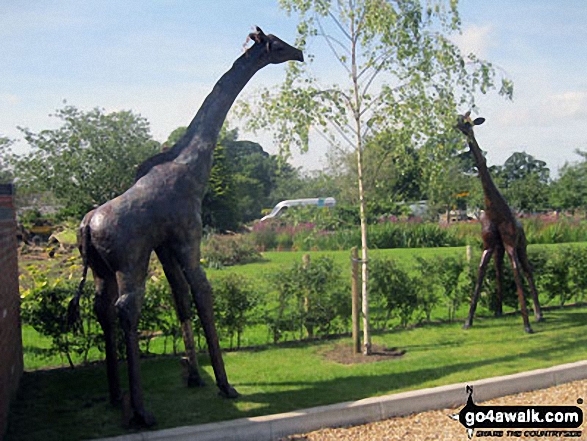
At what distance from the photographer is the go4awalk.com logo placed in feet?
17.5

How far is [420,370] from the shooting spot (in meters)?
7.08

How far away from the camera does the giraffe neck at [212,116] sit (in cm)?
603

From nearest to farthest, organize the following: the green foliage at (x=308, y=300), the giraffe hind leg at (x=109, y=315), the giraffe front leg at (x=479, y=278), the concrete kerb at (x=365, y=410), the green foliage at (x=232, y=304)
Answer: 1. the concrete kerb at (x=365, y=410)
2. the giraffe hind leg at (x=109, y=315)
3. the green foliage at (x=232, y=304)
4. the green foliage at (x=308, y=300)
5. the giraffe front leg at (x=479, y=278)

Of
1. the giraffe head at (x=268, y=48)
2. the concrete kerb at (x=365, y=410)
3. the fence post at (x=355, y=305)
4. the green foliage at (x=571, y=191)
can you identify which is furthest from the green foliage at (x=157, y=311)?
the green foliage at (x=571, y=191)

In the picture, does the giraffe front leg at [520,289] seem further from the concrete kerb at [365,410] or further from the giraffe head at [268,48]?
the giraffe head at [268,48]

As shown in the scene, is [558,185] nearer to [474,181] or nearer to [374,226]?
[474,181]

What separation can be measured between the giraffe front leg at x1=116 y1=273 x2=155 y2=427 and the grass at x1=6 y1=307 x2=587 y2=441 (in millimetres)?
217

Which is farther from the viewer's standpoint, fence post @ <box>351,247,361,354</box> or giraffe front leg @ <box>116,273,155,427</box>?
fence post @ <box>351,247,361,354</box>

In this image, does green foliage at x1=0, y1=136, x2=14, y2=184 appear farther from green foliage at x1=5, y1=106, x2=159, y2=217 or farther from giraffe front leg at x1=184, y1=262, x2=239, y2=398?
giraffe front leg at x1=184, y1=262, x2=239, y2=398

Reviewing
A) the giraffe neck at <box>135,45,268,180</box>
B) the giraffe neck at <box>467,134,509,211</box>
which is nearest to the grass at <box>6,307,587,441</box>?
the giraffe neck at <box>467,134,509,211</box>

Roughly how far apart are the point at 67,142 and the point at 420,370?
29.6m

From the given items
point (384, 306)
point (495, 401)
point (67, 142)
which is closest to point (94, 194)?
point (67, 142)

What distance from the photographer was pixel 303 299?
8.98 meters

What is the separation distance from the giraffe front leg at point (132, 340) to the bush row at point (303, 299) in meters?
2.42
